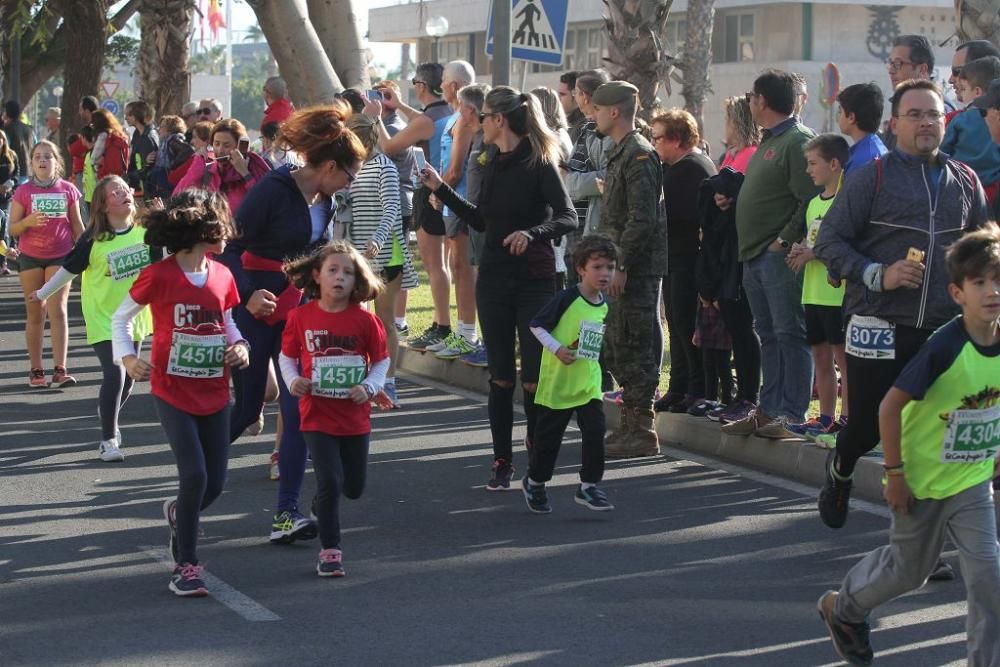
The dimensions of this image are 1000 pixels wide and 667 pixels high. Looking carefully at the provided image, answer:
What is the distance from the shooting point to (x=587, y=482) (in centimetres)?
835

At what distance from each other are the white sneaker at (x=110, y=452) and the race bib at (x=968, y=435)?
558 centimetres

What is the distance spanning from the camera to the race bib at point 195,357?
6762 mm

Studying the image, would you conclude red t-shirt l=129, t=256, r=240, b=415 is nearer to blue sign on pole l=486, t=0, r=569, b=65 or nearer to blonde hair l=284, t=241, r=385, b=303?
blonde hair l=284, t=241, r=385, b=303

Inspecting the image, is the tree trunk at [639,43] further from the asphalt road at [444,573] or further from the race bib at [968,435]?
the race bib at [968,435]

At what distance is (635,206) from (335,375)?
305 cm

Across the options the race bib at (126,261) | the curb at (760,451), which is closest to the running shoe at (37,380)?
the race bib at (126,261)

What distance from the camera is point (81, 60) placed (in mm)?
29031

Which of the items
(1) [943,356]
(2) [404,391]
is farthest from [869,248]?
(2) [404,391]

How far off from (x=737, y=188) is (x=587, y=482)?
248cm

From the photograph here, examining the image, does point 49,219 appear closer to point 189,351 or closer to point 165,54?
point 189,351

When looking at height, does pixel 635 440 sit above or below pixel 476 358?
below

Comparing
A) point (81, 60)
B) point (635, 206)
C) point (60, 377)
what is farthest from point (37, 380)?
point (81, 60)

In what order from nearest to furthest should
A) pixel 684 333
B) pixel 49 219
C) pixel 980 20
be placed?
pixel 684 333 < pixel 49 219 < pixel 980 20

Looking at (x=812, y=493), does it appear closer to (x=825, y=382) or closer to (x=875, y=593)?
(x=825, y=382)
